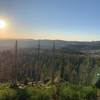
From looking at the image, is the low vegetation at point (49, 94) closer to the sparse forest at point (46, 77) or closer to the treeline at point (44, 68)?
the sparse forest at point (46, 77)

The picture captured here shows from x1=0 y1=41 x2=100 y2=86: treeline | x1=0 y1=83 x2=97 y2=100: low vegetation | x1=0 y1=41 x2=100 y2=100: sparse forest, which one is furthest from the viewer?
x1=0 y1=41 x2=100 y2=86: treeline

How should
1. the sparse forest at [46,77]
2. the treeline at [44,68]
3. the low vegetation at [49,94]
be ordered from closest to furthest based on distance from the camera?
the low vegetation at [49,94] < the sparse forest at [46,77] < the treeline at [44,68]

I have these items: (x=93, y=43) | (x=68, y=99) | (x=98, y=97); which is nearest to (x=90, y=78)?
(x=98, y=97)

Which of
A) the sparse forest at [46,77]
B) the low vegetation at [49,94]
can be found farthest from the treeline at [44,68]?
the low vegetation at [49,94]

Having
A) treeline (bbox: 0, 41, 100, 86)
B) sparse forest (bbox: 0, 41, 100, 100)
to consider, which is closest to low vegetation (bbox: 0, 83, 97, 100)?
sparse forest (bbox: 0, 41, 100, 100)

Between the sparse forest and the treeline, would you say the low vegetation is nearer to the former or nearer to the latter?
the sparse forest

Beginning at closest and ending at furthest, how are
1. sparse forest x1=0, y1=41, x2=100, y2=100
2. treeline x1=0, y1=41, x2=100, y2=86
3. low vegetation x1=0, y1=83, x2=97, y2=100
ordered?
1. low vegetation x1=0, y1=83, x2=97, y2=100
2. sparse forest x1=0, y1=41, x2=100, y2=100
3. treeline x1=0, y1=41, x2=100, y2=86

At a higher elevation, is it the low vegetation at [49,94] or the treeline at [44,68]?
the low vegetation at [49,94]

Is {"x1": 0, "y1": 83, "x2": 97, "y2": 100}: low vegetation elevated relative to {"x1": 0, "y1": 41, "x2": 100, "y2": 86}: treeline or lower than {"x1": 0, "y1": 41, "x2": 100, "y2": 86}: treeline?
elevated

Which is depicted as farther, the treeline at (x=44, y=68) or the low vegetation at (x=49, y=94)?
the treeline at (x=44, y=68)
